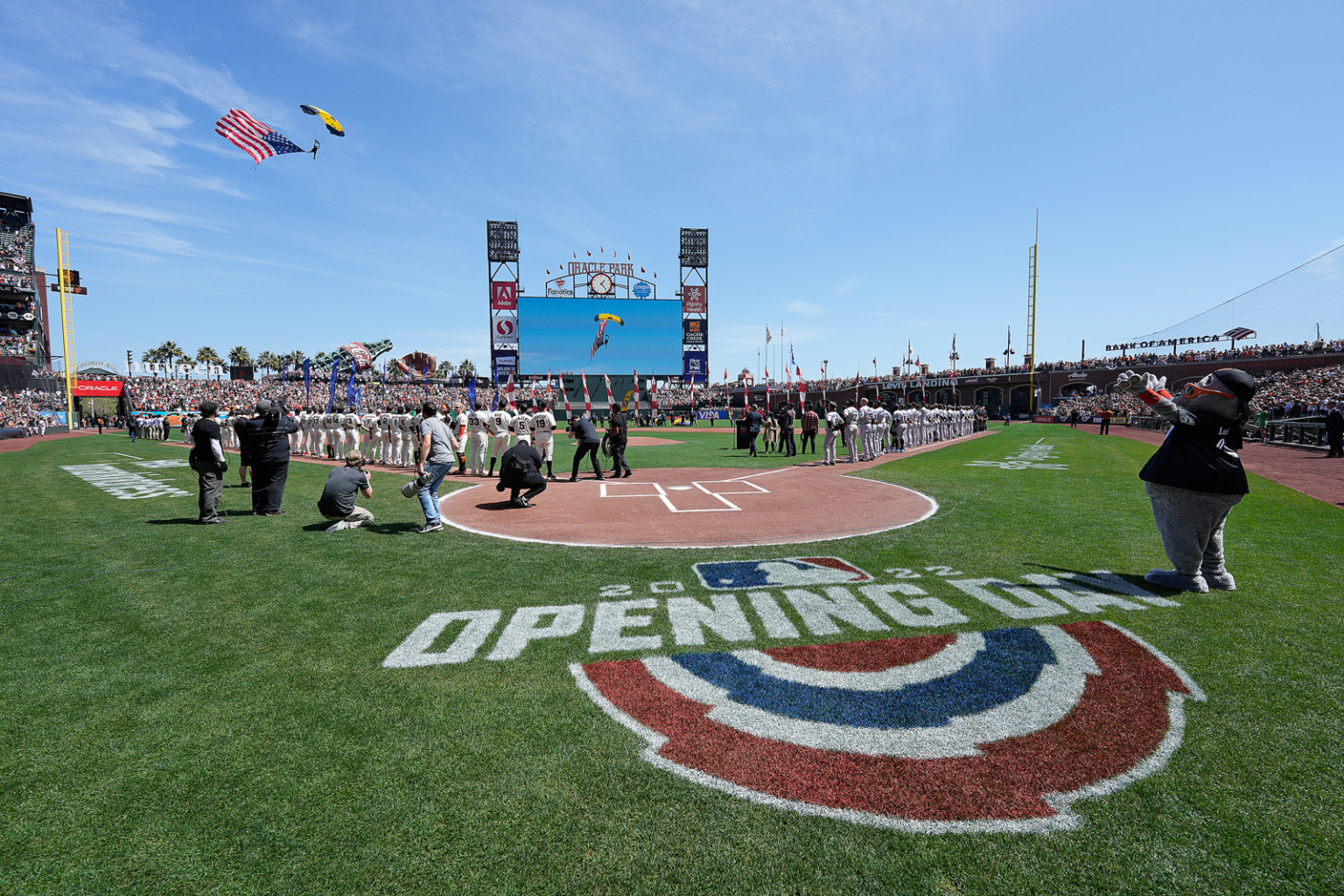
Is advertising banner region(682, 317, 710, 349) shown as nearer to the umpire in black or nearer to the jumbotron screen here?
the jumbotron screen

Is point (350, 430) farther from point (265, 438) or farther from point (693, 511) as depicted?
point (693, 511)

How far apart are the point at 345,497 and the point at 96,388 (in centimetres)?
8627

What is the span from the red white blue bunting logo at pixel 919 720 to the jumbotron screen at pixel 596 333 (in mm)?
72558

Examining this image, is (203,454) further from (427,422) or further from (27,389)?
(27,389)

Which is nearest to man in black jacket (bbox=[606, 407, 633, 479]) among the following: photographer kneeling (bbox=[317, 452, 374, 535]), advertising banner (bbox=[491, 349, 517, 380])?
photographer kneeling (bbox=[317, 452, 374, 535])

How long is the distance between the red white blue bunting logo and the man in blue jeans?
19.4 ft

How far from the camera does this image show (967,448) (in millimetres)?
27844

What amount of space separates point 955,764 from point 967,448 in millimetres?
27597

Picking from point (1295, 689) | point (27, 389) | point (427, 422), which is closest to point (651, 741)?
point (1295, 689)

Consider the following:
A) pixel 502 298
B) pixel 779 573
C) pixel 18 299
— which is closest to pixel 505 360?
pixel 502 298

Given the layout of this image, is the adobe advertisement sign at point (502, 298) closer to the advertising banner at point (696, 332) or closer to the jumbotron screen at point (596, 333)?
the jumbotron screen at point (596, 333)

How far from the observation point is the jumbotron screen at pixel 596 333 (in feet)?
248

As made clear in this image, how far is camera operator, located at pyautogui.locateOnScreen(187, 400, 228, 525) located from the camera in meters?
9.91

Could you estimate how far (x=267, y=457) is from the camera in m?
11.0
